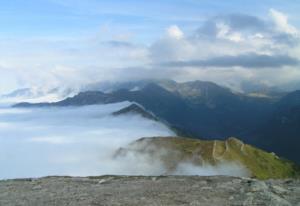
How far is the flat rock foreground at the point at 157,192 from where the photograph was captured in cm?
2978

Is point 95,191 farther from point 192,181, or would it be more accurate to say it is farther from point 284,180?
point 284,180

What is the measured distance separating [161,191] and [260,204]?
6.51 m

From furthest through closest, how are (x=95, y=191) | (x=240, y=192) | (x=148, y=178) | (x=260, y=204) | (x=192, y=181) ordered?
(x=148, y=178) → (x=192, y=181) → (x=95, y=191) → (x=240, y=192) → (x=260, y=204)

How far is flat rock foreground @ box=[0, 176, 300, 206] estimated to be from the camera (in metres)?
29.8

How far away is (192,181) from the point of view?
1414 inches

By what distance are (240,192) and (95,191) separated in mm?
9580

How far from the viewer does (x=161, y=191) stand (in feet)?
105

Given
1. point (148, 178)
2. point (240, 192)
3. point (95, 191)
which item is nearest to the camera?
point (240, 192)

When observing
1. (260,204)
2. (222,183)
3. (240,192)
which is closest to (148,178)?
(222,183)

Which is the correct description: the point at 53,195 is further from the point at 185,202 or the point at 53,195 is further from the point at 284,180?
the point at 284,180

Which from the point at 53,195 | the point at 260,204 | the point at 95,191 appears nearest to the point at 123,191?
the point at 95,191

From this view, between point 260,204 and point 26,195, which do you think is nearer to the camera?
point 260,204

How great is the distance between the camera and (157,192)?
32.0 metres

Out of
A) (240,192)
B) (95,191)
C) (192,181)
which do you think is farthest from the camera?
(192,181)
